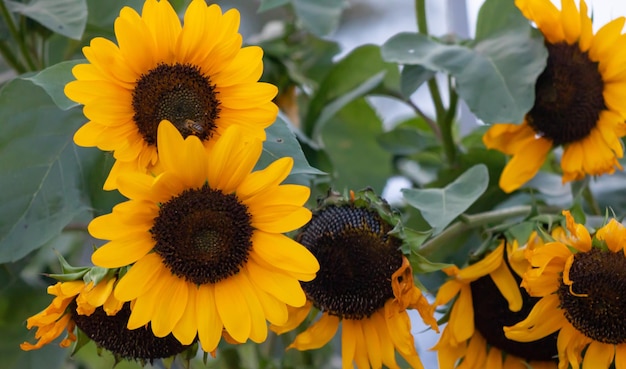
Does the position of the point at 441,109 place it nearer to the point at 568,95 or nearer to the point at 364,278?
the point at 568,95

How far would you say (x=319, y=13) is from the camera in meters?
0.60

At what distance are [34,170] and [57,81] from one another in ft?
0.24

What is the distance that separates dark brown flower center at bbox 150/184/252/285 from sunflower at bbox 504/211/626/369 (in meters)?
0.14

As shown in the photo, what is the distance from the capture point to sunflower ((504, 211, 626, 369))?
0.42 meters

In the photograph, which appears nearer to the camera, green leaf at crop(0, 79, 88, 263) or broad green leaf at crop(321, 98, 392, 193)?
green leaf at crop(0, 79, 88, 263)

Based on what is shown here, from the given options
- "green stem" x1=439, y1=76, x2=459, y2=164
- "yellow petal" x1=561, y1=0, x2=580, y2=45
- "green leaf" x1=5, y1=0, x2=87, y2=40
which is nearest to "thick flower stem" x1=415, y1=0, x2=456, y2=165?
"green stem" x1=439, y1=76, x2=459, y2=164

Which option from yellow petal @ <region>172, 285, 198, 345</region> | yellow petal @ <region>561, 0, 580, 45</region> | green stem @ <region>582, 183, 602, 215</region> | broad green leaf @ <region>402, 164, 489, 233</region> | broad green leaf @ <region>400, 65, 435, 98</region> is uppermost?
yellow petal @ <region>561, 0, 580, 45</region>

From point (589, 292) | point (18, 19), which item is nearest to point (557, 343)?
point (589, 292)

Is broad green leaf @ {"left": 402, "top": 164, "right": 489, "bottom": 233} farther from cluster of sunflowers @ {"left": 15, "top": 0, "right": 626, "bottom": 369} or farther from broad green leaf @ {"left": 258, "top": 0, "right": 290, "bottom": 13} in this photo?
broad green leaf @ {"left": 258, "top": 0, "right": 290, "bottom": 13}

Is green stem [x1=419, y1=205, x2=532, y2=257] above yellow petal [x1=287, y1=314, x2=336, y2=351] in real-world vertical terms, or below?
above

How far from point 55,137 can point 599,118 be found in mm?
302

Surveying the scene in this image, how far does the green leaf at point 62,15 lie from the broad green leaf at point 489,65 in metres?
0.17

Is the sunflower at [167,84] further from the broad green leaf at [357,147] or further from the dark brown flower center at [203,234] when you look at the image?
the broad green leaf at [357,147]

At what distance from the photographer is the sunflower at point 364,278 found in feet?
1.40
